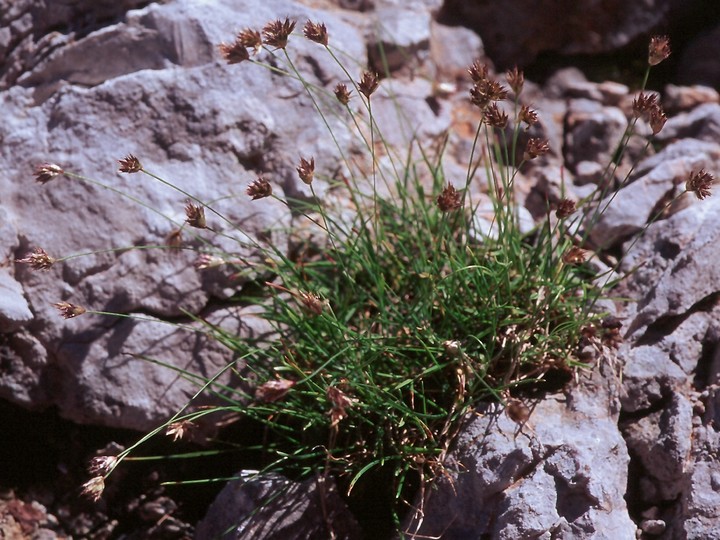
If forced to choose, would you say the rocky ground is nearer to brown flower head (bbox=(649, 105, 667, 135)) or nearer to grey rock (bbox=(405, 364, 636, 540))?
grey rock (bbox=(405, 364, 636, 540))

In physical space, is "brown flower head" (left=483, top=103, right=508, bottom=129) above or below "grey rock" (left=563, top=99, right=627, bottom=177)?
above

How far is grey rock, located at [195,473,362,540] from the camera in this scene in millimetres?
2400

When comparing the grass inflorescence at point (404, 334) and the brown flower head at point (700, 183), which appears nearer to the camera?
the brown flower head at point (700, 183)

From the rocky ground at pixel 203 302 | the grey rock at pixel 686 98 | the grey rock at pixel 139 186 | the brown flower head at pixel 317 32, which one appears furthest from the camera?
the grey rock at pixel 686 98

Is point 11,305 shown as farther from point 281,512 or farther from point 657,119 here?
point 657,119

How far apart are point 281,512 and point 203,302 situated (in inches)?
34.8

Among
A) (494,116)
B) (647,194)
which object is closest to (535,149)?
(494,116)

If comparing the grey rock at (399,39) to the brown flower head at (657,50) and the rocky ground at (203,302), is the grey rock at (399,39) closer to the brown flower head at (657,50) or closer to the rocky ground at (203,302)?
the rocky ground at (203,302)

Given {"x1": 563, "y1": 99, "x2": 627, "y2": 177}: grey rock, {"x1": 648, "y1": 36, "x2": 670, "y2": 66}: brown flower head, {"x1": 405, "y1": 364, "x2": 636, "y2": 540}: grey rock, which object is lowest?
{"x1": 405, "y1": 364, "x2": 636, "y2": 540}: grey rock

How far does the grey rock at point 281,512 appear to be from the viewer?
240cm

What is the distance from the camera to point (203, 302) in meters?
2.85

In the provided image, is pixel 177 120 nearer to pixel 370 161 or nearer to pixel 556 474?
pixel 370 161

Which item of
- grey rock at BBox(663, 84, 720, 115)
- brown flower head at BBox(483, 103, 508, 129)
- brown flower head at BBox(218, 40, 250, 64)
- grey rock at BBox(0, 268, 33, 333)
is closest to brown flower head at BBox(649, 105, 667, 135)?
brown flower head at BBox(483, 103, 508, 129)

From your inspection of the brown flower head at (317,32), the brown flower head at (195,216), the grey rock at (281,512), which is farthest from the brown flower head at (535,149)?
the grey rock at (281,512)
